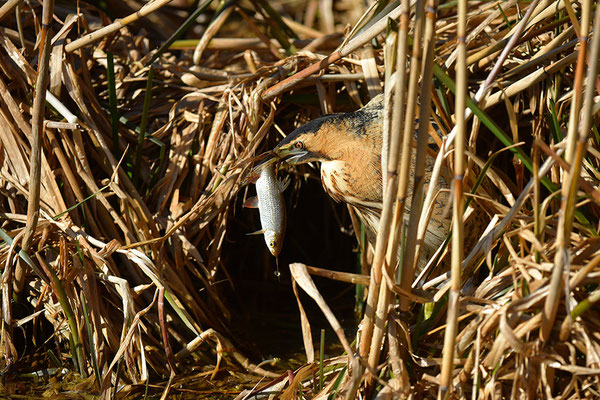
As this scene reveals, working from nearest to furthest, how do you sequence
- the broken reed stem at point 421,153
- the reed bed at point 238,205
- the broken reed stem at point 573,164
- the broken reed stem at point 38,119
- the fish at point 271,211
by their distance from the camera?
1. the broken reed stem at point 573,164
2. the broken reed stem at point 421,153
3. the reed bed at point 238,205
4. the broken reed stem at point 38,119
5. the fish at point 271,211

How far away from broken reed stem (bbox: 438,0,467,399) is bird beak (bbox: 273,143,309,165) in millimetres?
947

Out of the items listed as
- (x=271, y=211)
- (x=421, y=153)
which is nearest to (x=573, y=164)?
(x=421, y=153)

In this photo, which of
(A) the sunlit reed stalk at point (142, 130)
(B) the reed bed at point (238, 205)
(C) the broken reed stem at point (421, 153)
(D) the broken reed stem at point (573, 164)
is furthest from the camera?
(A) the sunlit reed stalk at point (142, 130)

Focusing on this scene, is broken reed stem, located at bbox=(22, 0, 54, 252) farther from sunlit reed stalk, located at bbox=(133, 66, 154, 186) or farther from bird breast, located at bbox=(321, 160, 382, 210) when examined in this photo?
bird breast, located at bbox=(321, 160, 382, 210)

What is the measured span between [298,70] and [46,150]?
929 mm

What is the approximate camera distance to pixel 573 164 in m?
1.30

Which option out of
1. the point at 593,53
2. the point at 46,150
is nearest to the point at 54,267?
the point at 46,150

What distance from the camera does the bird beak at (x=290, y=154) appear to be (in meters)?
2.25

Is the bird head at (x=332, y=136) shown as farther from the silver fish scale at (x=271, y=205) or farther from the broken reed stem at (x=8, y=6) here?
the broken reed stem at (x=8, y=6)

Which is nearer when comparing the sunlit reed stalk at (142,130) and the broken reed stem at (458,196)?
the broken reed stem at (458,196)

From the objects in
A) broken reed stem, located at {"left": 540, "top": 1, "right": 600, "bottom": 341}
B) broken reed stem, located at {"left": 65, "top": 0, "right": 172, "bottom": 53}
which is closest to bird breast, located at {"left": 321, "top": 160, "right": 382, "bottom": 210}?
broken reed stem, located at {"left": 65, "top": 0, "right": 172, "bottom": 53}

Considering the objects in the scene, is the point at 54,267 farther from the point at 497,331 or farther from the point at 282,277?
the point at 497,331

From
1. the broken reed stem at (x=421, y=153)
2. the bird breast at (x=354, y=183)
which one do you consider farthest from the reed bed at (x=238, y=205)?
the bird breast at (x=354, y=183)

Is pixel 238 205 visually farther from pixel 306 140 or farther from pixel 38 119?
pixel 38 119
